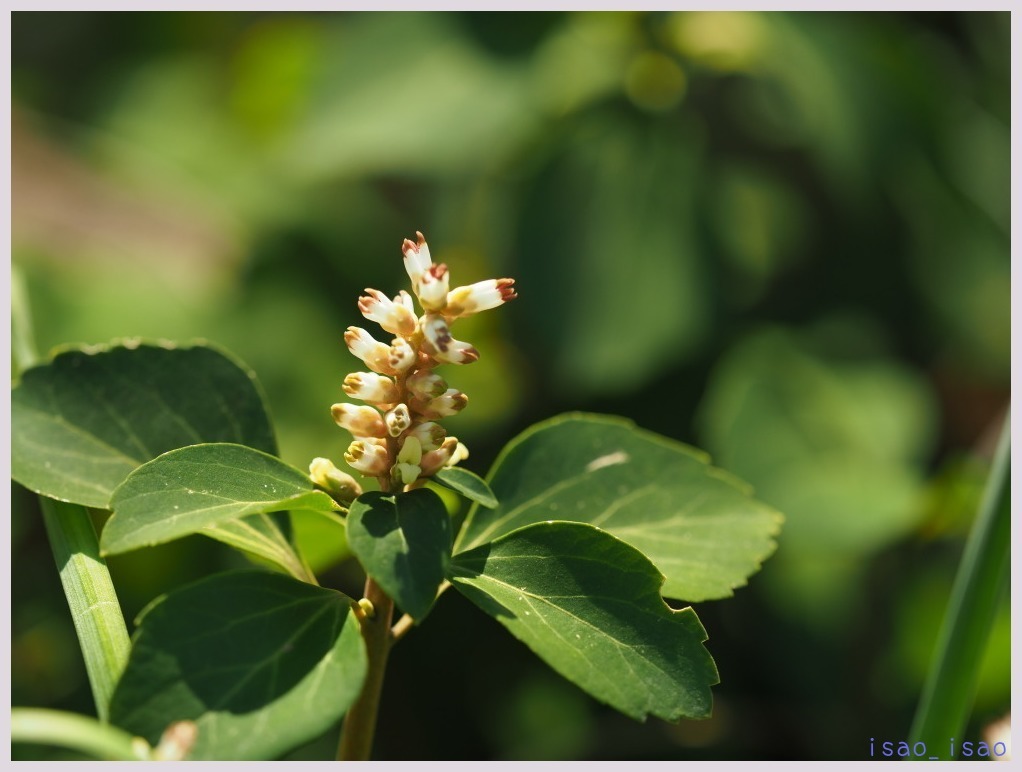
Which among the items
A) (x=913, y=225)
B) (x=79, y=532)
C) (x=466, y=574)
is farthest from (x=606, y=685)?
(x=913, y=225)

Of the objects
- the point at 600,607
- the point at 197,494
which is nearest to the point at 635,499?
the point at 600,607

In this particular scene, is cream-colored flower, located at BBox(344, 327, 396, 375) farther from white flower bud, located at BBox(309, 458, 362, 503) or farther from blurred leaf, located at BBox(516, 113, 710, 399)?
blurred leaf, located at BBox(516, 113, 710, 399)

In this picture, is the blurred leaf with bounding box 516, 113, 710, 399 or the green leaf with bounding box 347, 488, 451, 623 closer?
the green leaf with bounding box 347, 488, 451, 623

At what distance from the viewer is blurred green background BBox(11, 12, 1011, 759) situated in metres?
1.81

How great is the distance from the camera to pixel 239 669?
1.79ft

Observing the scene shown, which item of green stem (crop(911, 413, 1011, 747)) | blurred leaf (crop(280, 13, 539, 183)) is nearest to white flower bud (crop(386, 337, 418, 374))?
green stem (crop(911, 413, 1011, 747))

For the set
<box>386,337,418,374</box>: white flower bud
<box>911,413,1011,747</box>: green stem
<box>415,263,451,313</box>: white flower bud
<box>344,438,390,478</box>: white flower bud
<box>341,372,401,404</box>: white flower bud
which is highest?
<box>415,263,451,313</box>: white flower bud

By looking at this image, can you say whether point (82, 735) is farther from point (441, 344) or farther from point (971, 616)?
point (971, 616)

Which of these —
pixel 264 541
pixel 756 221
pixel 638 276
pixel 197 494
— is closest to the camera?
pixel 197 494

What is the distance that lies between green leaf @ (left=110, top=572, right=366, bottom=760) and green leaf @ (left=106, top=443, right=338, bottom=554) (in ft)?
0.11

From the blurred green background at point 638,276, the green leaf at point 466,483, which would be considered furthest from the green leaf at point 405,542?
the blurred green background at point 638,276

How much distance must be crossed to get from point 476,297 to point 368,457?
0.11 metres

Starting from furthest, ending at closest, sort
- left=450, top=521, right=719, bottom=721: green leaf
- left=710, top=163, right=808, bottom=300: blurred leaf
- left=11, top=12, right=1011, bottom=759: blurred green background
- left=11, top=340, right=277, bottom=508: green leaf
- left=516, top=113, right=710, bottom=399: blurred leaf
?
left=710, top=163, right=808, bottom=300: blurred leaf → left=516, top=113, right=710, bottom=399: blurred leaf → left=11, top=12, right=1011, bottom=759: blurred green background → left=11, top=340, right=277, bottom=508: green leaf → left=450, top=521, right=719, bottom=721: green leaf

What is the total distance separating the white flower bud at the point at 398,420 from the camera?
0.59 meters
